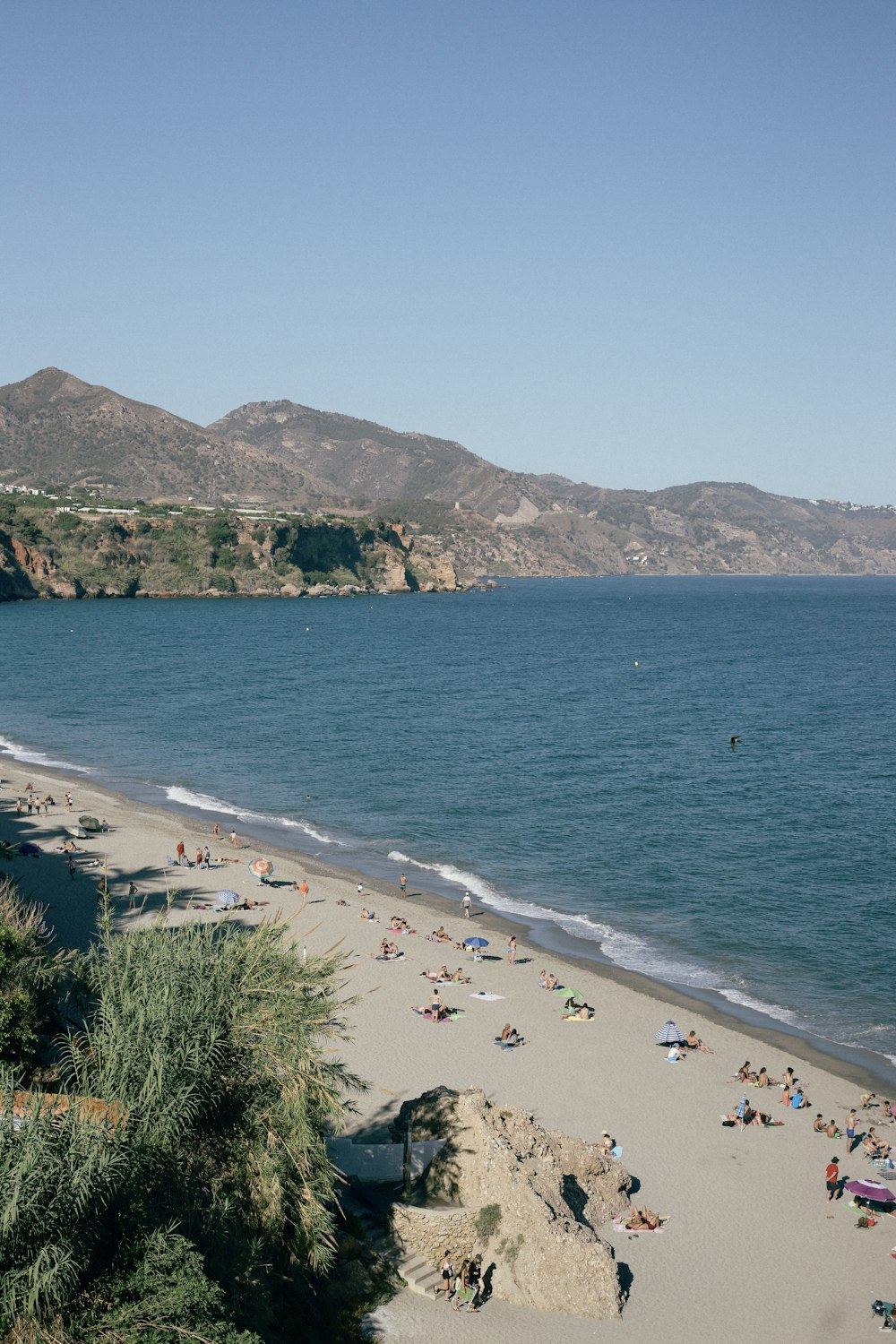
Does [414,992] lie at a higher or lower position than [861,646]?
lower

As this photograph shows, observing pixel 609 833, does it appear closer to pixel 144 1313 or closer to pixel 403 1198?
pixel 403 1198

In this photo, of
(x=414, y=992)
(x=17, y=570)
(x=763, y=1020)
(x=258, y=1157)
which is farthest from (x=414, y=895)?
(x=17, y=570)

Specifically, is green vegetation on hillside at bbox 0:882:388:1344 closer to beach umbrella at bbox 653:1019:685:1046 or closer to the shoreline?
beach umbrella at bbox 653:1019:685:1046

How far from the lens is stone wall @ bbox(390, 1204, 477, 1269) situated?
64.4 ft

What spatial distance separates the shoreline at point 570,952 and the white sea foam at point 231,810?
0.21 m

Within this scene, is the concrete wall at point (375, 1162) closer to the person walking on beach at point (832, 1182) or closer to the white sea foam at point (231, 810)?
the person walking on beach at point (832, 1182)

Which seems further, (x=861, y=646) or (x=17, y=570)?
(x=17, y=570)

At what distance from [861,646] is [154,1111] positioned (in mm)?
134008

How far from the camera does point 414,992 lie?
33906 mm

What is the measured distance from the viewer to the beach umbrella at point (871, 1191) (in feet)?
75.7

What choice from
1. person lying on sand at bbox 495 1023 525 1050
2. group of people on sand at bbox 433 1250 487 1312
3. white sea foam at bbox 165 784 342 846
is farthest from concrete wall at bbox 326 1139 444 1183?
white sea foam at bbox 165 784 342 846

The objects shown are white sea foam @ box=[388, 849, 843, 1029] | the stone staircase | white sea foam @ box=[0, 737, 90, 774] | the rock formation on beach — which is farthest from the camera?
white sea foam @ box=[0, 737, 90, 774]

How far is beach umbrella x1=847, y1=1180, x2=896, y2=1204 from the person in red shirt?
1.45ft

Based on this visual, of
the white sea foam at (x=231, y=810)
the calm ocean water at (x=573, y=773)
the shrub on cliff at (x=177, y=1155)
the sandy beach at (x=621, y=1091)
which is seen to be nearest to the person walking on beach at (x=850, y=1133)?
the sandy beach at (x=621, y=1091)
